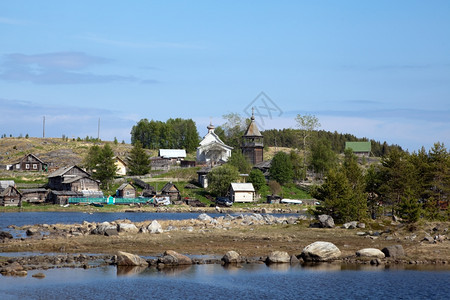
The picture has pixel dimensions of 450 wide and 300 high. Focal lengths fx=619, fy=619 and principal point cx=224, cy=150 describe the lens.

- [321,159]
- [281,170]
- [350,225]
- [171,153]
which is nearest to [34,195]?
[281,170]

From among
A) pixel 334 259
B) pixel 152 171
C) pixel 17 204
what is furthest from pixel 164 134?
pixel 334 259

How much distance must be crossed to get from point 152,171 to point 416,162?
71652mm

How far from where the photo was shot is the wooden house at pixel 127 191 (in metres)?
108

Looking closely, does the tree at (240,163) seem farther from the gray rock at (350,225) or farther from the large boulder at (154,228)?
the large boulder at (154,228)

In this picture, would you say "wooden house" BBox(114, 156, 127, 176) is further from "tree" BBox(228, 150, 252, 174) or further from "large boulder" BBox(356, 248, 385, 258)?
"large boulder" BBox(356, 248, 385, 258)

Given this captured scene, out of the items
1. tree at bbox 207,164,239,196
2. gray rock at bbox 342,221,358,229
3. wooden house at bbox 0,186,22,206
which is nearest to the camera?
gray rock at bbox 342,221,358,229

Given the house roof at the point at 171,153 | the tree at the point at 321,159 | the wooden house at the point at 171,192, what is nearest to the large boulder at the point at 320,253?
the wooden house at the point at 171,192

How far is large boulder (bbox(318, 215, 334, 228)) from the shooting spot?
190ft

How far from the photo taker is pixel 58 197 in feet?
337

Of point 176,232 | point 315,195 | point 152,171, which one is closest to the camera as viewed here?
point 176,232

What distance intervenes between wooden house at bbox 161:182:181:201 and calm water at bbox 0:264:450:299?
72.9 metres

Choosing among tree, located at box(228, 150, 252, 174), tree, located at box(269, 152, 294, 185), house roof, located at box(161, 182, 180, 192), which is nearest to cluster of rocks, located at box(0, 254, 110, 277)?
house roof, located at box(161, 182, 180, 192)

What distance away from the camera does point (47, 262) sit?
37188mm

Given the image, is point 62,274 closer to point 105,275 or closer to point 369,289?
point 105,275
